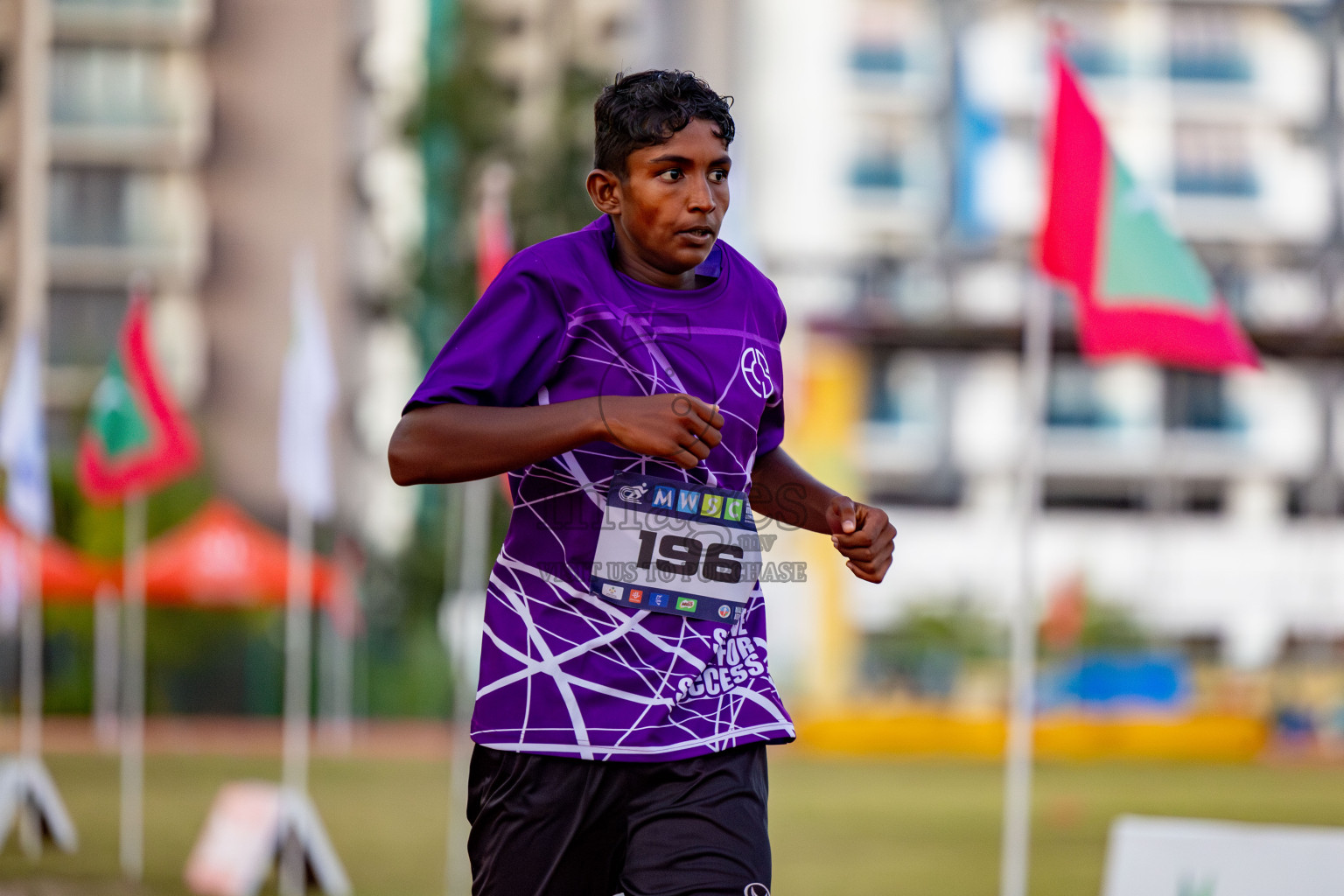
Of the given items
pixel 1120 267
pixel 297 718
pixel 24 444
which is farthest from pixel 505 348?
pixel 24 444

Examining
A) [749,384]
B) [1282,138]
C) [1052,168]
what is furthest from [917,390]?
[749,384]

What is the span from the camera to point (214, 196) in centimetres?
4872

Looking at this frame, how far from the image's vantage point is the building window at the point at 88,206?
48.0 metres

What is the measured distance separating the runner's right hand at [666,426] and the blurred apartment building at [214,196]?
4392 centimetres

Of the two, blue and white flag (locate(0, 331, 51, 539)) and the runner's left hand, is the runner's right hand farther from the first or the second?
blue and white flag (locate(0, 331, 51, 539))

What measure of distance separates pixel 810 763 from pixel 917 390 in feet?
99.0

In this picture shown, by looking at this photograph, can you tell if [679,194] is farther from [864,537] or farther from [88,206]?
[88,206]

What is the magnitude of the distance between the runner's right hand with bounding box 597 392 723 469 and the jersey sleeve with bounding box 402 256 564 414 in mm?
165

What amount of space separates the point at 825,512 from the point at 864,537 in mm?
171

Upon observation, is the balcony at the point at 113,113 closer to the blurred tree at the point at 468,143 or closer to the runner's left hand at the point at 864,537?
the blurred tree at the point at 468,143

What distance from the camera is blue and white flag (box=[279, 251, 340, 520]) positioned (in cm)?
1166

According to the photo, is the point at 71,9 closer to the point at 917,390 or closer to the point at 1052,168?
the point at 917,390

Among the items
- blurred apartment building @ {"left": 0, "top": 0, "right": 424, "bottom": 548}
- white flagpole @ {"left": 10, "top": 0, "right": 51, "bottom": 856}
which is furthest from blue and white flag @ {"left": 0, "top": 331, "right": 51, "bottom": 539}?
white flagpole @ {"left": 10, "top": 0, "right": 51, "bottom": 856}

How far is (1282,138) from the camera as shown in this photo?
5434 centimetres
